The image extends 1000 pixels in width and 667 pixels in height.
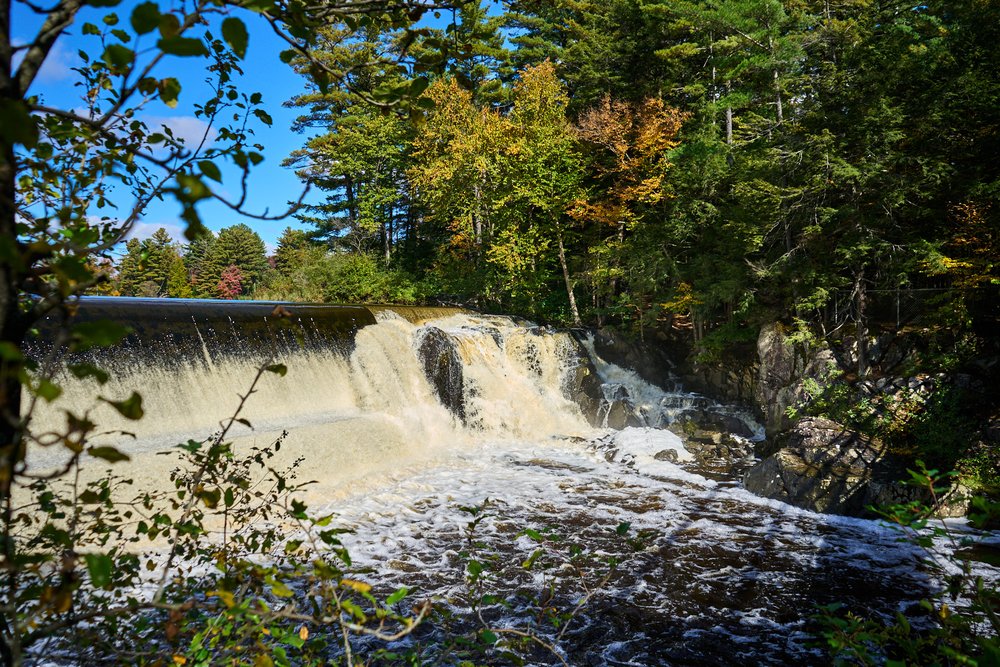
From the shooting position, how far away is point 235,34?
953 mm

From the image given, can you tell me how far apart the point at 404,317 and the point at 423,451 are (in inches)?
141

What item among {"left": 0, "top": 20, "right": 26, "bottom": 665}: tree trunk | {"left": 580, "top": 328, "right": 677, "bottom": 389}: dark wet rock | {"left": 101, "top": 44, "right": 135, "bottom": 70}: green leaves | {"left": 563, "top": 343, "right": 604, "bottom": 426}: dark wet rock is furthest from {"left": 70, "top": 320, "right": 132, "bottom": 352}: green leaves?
{"left": 580, "top": 328, "right": 677, "bottom": 389}: dark wet rock

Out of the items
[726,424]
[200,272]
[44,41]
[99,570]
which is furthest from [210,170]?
[200,272]

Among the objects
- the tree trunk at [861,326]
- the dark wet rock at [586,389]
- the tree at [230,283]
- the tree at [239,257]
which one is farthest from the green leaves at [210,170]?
the tree at [239,257]

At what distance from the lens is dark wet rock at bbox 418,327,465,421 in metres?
11.5

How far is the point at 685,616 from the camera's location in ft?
16.6

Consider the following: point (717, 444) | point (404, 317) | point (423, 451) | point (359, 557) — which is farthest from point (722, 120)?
point (359, 557)

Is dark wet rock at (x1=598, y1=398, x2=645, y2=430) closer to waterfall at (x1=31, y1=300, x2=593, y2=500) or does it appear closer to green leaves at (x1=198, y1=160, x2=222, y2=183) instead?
waterfall at (x1=31, y1=300, x2=593, y2=500)

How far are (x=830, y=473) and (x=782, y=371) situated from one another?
2693 millimetres

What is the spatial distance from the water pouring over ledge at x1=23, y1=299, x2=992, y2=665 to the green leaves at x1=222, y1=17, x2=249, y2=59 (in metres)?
0.75

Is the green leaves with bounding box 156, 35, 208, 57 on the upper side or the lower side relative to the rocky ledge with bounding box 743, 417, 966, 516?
upper

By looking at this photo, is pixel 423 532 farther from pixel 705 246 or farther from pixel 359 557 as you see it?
pixel 705 246

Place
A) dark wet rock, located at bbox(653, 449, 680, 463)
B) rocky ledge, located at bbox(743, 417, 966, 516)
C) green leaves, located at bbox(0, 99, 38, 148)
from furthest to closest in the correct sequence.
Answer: dark wet rock, located at bbox(653, 449, 680, 463), rocky ledge, located at bbox(743, 417, 966, 516), green leaves, located at bbox(0, 99, 38, 148)

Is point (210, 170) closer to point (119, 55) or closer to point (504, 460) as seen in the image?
point (119, 55)
